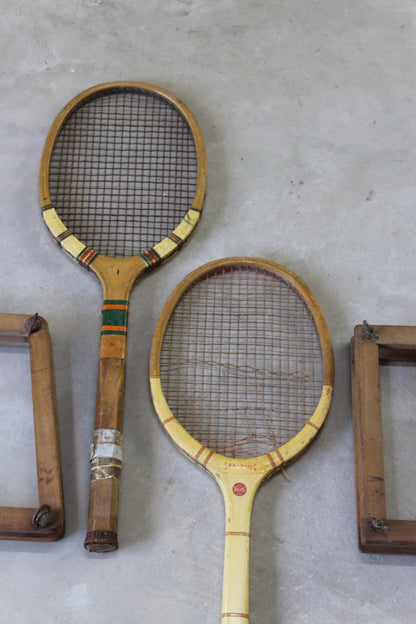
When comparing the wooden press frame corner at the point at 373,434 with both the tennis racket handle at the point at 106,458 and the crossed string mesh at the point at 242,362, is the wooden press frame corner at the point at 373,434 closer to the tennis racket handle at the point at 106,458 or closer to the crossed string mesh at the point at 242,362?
the crossed string mesh at the point at 242,362

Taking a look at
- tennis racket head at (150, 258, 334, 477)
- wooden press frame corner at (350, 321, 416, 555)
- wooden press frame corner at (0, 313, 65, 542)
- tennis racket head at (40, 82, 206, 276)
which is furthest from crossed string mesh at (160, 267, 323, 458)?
wooden press frame corner at (0, 313, 65, 542)

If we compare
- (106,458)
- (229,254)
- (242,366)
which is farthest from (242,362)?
(106,458)

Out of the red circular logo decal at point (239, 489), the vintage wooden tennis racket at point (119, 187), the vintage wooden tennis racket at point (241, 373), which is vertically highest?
the vintage wooden tennis racket at point (119, 187)

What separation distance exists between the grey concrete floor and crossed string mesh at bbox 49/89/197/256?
0.10 meters

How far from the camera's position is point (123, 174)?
7.00 ft

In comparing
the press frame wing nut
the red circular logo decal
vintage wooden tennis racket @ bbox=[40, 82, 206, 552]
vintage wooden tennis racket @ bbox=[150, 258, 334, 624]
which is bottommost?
the press frame wing nut

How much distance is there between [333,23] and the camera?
2.40 metres

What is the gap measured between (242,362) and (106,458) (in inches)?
18.9

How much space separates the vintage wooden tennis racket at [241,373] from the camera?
1.72 meters

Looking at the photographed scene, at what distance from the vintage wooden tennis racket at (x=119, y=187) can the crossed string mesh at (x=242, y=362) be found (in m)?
0.17

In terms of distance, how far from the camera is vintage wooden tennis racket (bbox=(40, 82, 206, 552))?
1.94 m

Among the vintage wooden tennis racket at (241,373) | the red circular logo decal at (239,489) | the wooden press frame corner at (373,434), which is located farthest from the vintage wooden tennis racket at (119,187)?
the wooden press frame corner at (373,434)

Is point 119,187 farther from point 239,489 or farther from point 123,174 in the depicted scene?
point 239,489

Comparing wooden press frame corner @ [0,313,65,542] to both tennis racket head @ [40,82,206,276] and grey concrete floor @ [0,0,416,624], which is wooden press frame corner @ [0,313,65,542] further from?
tennis racket head @ [40,82,206,276]
